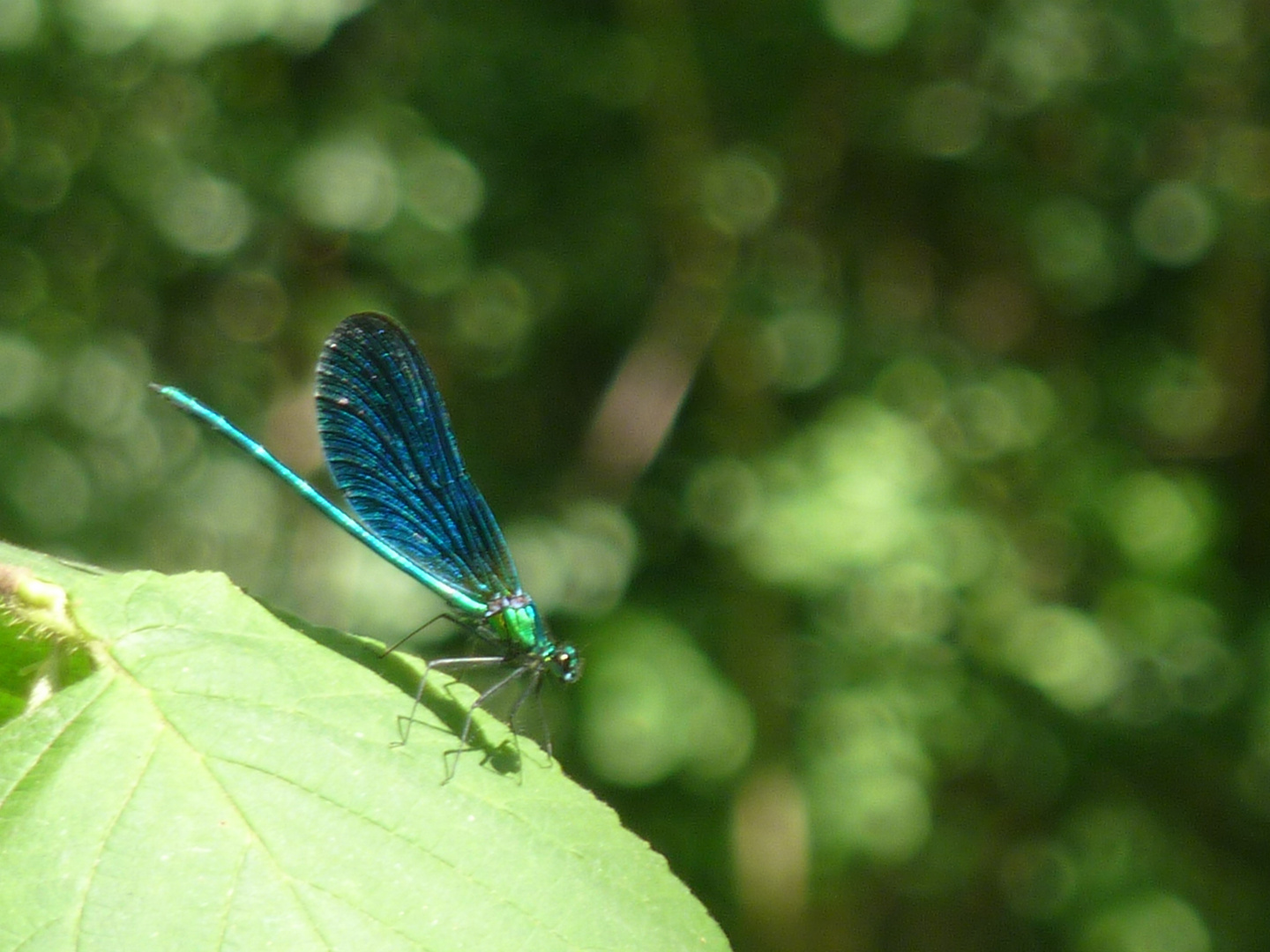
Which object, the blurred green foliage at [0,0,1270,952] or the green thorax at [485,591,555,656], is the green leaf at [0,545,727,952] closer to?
the green thorax at [485,591,555,656]

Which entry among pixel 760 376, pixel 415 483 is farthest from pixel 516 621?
pixel 760 376

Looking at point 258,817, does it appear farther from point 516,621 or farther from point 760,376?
point 760,376

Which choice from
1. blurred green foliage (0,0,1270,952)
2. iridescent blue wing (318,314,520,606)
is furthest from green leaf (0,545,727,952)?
blurred green foliage (0,0,1270,952)

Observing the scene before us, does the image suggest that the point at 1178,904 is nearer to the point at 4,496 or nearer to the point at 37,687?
the point at 4,496

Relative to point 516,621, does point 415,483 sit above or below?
above

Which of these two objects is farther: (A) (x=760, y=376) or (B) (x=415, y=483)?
(A) (x=760, y=376)

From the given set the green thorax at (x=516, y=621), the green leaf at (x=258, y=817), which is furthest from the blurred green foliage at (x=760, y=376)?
the green leaf at (x=258, y=817)
